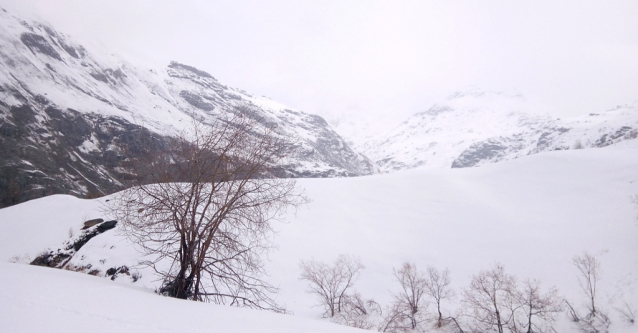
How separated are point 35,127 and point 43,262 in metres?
111

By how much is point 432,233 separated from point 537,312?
12810 millimetres

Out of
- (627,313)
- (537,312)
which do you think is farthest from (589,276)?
(537,312)

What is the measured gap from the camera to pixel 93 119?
11406 centimetres

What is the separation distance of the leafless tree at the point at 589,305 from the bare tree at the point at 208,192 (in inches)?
897

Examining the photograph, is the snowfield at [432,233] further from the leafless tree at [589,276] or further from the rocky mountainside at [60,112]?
the rocky mountainside at [60,112]

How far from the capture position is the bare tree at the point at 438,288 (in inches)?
855

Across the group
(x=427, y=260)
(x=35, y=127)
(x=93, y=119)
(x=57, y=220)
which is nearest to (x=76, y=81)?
(x=93, y=119)

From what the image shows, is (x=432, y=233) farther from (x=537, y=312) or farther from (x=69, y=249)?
(x=69, y=249)

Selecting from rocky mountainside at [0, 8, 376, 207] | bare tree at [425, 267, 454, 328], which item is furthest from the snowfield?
rocky mountainside at [0, 8, 376, 207]

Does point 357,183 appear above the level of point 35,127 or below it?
below

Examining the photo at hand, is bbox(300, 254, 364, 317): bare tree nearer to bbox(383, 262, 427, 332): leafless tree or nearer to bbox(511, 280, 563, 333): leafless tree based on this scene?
bbox(383, 262, 427, 332): leafless tree

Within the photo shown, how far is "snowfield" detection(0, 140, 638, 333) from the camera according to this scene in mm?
18688

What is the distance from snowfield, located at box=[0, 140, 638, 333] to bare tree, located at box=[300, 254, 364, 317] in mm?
930

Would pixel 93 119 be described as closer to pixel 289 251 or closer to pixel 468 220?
pixel 289 251
